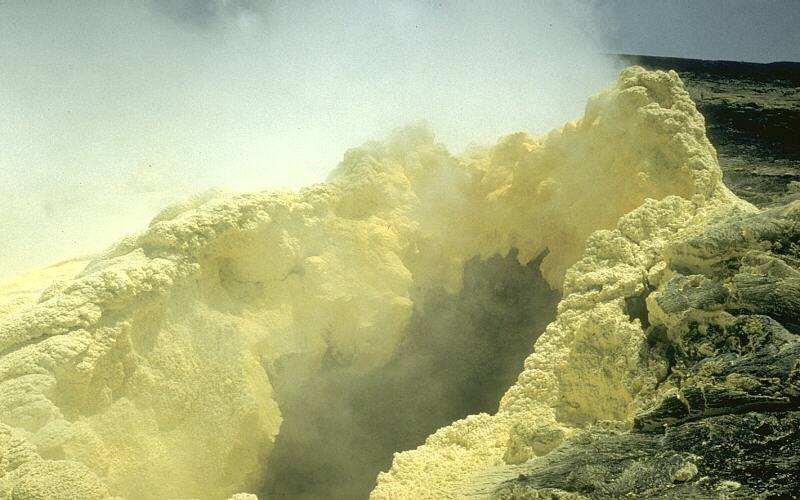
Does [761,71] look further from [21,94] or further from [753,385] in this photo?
[21,94]

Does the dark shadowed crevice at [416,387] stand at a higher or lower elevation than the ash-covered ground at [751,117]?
lower

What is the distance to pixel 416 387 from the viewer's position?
439cm

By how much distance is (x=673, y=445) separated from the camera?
2004 mm

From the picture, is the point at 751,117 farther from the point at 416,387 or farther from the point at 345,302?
the point at 345,302

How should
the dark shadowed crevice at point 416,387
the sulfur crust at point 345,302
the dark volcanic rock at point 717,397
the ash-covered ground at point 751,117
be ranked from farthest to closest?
the ash-covered ground at point 751,117, the dark shadowed crevice at point 416,387, the sulfur crust at point 345,302, the dark volcanic rock at point 717,397

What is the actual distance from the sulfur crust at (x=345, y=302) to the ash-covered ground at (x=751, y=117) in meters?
1.97

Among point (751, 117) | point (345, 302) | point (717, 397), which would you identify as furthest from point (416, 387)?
point (751, 117)

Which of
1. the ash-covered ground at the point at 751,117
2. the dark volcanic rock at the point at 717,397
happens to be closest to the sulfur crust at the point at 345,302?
the dark volcanic rock at the point at 717,397

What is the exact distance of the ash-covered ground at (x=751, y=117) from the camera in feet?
20.0

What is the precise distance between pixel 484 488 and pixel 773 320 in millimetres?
1110

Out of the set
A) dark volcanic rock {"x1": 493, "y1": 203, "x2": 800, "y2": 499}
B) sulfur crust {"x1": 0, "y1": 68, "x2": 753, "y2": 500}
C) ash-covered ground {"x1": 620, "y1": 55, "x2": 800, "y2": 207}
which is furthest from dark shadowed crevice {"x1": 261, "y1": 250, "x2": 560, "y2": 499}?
ash-covered ground {"x1": 620, "y1": 55, "x2": 800, "y2": 207}

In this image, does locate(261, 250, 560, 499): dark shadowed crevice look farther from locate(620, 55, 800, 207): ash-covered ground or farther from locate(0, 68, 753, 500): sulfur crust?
locate(620, 55, 800, 207): ash-covered ground

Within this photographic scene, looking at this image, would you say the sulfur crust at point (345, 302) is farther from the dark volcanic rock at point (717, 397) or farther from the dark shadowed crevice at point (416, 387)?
the dark volcanic rock at point (717, 397)

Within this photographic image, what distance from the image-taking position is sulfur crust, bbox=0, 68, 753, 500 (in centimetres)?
287
